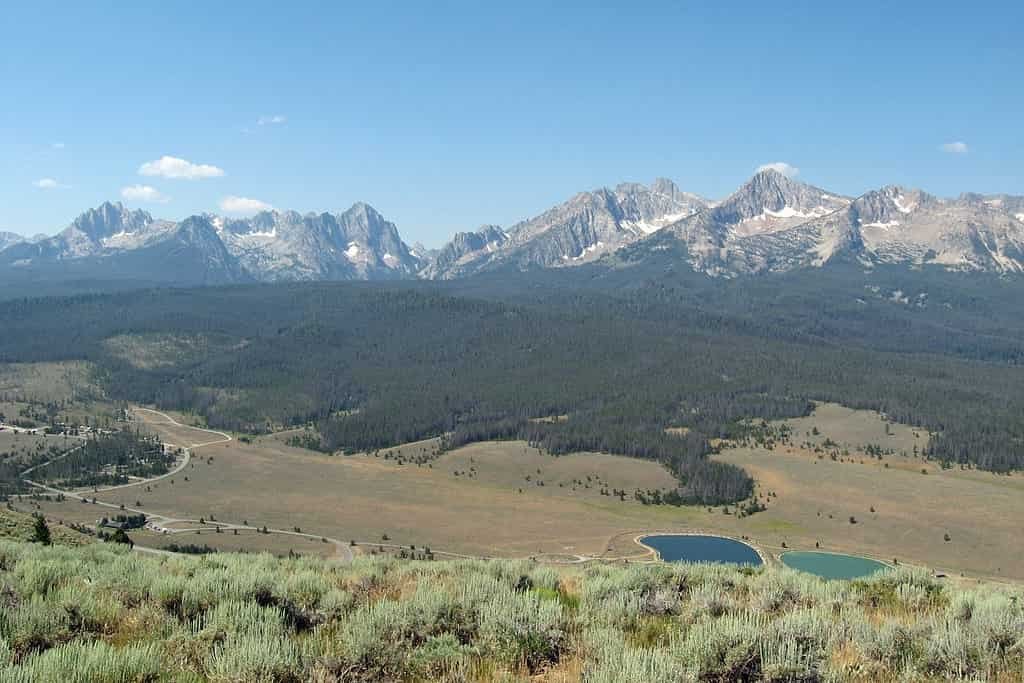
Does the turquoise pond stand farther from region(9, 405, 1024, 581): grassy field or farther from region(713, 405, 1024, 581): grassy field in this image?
region(713, 405, 1024, 581): grassy field

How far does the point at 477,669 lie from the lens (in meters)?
10.3

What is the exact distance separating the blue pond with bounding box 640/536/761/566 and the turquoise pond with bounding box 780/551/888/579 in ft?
14.6

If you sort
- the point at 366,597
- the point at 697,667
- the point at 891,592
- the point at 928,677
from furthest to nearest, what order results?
the point at 891,592 → the point at 366,597 → the point at 928,677 → the point at 697,667

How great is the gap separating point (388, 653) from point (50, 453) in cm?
17654

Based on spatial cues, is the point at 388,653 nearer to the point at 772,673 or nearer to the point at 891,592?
the point at 772,673

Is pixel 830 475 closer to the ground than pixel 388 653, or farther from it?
closer to the ground

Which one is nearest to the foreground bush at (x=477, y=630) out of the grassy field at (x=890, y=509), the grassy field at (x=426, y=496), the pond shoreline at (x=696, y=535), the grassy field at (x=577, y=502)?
the grassy field at (x=577, y=502)

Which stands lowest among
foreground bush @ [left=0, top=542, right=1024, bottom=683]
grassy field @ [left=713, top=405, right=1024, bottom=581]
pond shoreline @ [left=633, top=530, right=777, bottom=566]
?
pond shoreline @ [left=633, top=530, right=777, bottom=566]

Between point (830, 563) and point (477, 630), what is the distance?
3845 inches

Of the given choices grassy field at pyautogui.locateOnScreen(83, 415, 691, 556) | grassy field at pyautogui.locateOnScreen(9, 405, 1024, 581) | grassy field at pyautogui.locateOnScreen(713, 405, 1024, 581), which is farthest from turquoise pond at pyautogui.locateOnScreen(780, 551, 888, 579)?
grassy field at pyautogui.locateOnScreen(83, 415, 691, 556)

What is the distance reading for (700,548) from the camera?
107 metres

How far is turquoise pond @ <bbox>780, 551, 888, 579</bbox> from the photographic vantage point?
92.8 m

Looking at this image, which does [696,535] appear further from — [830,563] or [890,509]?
[890,509]

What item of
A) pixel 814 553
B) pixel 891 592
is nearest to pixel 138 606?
pixel 891 592
